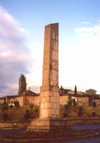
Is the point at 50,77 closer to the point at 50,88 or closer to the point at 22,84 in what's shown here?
the point at 50,88

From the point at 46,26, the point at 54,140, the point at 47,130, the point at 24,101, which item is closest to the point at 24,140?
the point at 54,140

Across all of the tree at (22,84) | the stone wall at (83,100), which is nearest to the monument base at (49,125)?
the stone wall at (83,100)

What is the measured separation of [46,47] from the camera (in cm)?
1323

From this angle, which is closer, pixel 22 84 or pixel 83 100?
pixel 83 100

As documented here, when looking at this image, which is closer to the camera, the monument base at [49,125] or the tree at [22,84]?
the monument base at [49,125]

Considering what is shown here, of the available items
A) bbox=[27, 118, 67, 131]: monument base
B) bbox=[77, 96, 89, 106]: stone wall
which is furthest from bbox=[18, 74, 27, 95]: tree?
bbox=[27, 118, 67, 131]: monument base

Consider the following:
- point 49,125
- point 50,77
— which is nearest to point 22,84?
point 50,77

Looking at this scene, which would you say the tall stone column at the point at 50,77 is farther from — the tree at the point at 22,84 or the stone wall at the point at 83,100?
the tree at the point at 22,84

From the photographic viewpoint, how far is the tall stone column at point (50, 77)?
1225 cm

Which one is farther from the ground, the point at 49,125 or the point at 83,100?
the point at 83,100

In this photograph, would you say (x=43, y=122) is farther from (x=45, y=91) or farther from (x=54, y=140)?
(x=54, y=140)

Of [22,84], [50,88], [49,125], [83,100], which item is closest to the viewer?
[49,125]

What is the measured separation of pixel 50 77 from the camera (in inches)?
500

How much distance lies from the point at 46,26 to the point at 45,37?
0.87 metres
